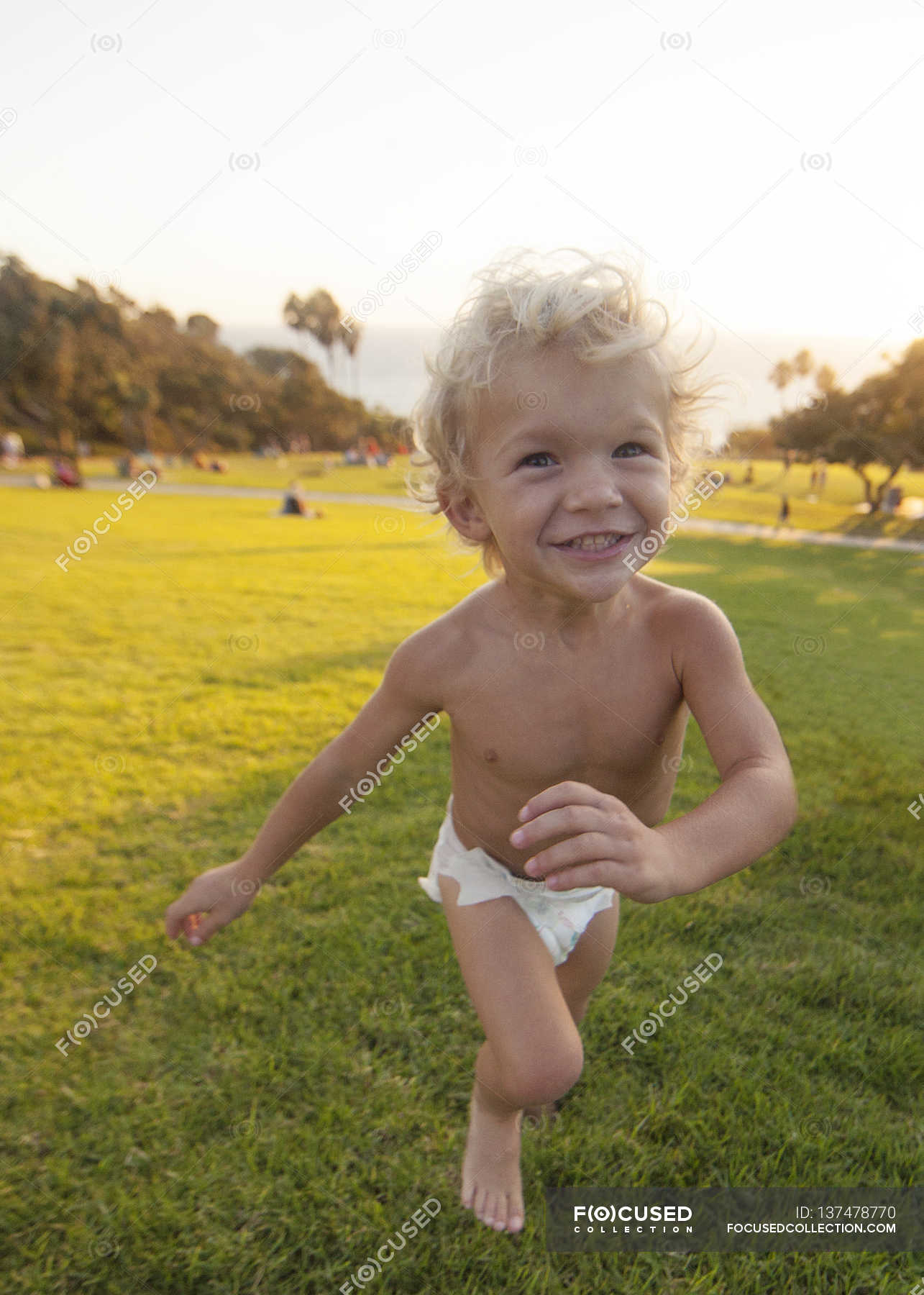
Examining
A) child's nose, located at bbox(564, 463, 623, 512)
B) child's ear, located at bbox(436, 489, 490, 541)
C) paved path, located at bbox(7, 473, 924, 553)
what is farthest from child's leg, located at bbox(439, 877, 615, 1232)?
paved path, located at bbox(7, 473, 924, 553)

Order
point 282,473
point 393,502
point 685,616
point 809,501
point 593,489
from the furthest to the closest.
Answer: point 282,473 < point 809,501 < point 393,502 < point 685,616 < point 593,489

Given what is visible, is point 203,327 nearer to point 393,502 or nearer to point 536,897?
point 393,502

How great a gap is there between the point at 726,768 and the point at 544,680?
1.53ft

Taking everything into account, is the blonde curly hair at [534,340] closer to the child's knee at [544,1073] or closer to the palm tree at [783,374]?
the child's knee at [544,1073]

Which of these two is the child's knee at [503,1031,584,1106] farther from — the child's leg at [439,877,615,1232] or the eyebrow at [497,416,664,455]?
the eyebrow at [497,416,664,455]

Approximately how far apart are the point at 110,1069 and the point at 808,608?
9.39 m

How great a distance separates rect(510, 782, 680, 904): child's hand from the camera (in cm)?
114

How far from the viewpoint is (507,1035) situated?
165 centimetres

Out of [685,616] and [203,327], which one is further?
[203,327]

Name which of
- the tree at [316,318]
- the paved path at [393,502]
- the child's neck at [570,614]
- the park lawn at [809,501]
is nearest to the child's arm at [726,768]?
the child's neck at [570,614]

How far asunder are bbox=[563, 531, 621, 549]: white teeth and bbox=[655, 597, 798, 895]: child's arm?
303mm

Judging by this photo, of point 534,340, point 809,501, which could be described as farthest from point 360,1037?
point 809,501

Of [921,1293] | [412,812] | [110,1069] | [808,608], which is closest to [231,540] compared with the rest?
[808,608]

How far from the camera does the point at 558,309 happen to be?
1562mm
